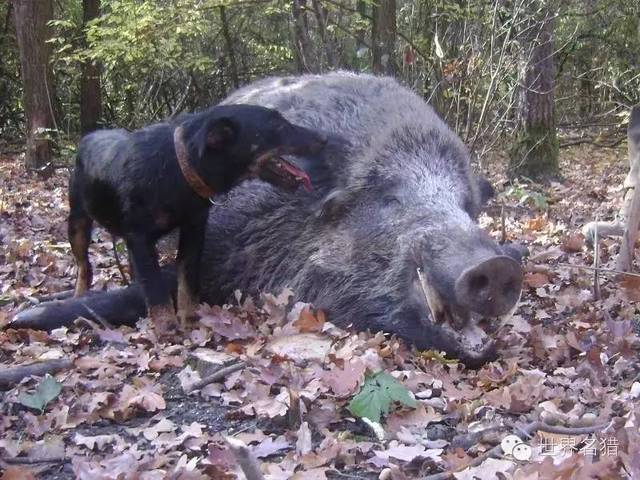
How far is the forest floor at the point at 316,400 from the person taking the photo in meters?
2.96

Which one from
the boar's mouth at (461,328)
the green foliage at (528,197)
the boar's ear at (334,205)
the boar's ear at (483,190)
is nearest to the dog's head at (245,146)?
the boar's ear at (334,205)

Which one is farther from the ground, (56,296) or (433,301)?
(433,301)

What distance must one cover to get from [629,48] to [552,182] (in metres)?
10.3

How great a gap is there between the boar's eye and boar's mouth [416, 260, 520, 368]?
0.69m

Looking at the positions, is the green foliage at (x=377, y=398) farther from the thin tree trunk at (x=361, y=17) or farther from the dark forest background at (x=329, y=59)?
the thin tree trunk at (x=361, y=17)

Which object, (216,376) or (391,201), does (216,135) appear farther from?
(216,376)

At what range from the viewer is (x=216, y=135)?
4.59 meters

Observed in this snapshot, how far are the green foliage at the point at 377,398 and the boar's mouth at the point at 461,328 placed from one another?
2.65 ft

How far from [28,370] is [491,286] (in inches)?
84.3

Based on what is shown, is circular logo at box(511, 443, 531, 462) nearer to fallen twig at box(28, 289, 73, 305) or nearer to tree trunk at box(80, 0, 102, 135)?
fallen twig at box(28, 289, 73, 305)

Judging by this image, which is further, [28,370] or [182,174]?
[182,174]

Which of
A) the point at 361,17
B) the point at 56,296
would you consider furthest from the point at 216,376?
the point at 361,17

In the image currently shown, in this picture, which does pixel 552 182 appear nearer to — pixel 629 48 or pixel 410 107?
pixel 410 107

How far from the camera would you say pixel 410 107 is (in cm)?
559
